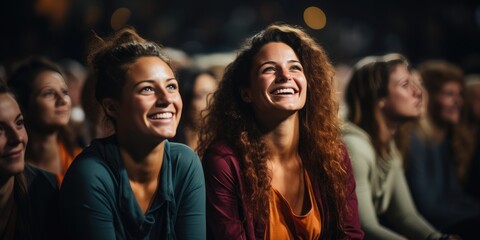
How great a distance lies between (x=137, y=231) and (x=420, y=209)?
2531 mm

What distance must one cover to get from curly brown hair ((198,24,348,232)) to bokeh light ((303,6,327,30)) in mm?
10946

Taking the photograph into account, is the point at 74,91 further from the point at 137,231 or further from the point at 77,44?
the point at 137,231

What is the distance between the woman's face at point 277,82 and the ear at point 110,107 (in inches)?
27.0

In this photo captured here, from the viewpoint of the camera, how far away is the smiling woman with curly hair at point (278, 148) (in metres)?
2.72

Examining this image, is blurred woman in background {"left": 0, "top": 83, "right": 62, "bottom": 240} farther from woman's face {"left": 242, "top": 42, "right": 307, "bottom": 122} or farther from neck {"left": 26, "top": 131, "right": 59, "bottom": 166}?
woman's face {"left": 242, "top": 42, "right": 307, "bottom": 122}

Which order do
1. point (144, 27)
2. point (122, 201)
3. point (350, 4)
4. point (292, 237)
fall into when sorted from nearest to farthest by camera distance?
Result: point (122, 201) → point (292, 237) → point (144, 27) → point (350, 4)

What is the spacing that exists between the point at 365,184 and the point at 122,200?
5.04 feet

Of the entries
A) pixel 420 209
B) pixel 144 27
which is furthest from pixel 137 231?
pixel 144 27

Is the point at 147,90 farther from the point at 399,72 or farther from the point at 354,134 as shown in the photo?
the point at 399,72

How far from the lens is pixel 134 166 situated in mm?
2525

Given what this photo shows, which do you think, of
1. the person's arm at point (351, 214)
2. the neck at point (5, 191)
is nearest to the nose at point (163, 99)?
the neck at point (5, 191)

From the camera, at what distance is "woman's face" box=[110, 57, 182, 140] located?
2.47 metres

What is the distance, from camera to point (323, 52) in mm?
2998

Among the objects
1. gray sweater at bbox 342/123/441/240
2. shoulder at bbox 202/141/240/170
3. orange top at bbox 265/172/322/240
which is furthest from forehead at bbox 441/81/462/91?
shoulder at bbox 202/141/240/170
